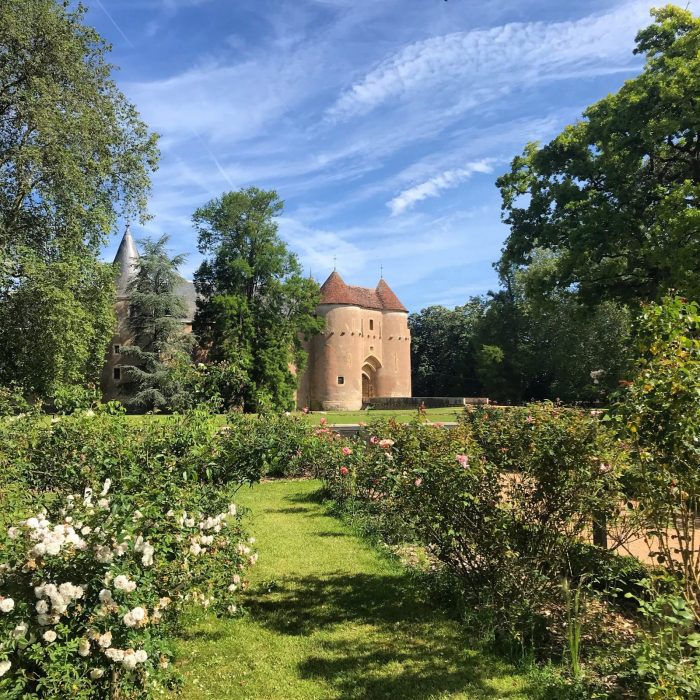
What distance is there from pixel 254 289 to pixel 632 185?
23332mm

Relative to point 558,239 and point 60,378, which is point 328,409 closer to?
point 60,378

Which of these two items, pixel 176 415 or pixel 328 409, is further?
pixel 328 409

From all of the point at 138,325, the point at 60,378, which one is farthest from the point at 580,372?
the point at 60,378

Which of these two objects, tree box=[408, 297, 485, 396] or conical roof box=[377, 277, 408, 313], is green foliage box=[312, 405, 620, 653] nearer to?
conical roof box=[377, 277, 408, 313]

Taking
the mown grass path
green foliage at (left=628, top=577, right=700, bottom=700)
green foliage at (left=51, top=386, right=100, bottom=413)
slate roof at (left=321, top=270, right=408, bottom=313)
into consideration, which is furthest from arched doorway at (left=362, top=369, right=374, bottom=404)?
green foliage at (left=628, top=577, right=700, bottom=700)

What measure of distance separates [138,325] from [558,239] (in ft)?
84.2

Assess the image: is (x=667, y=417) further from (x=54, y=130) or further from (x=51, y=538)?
(x=54, y=130)

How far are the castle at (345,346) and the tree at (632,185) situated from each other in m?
25.1

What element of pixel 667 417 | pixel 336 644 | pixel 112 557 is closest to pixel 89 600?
pixel 112 557

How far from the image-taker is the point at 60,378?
70.1 ft

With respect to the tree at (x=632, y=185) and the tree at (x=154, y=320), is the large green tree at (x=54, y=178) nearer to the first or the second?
the tree at (x=154, y=320)

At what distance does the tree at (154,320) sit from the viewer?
32.3 meters

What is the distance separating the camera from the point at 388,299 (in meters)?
50.0

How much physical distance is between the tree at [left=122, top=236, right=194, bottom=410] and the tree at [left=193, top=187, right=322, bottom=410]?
1.99 metres
